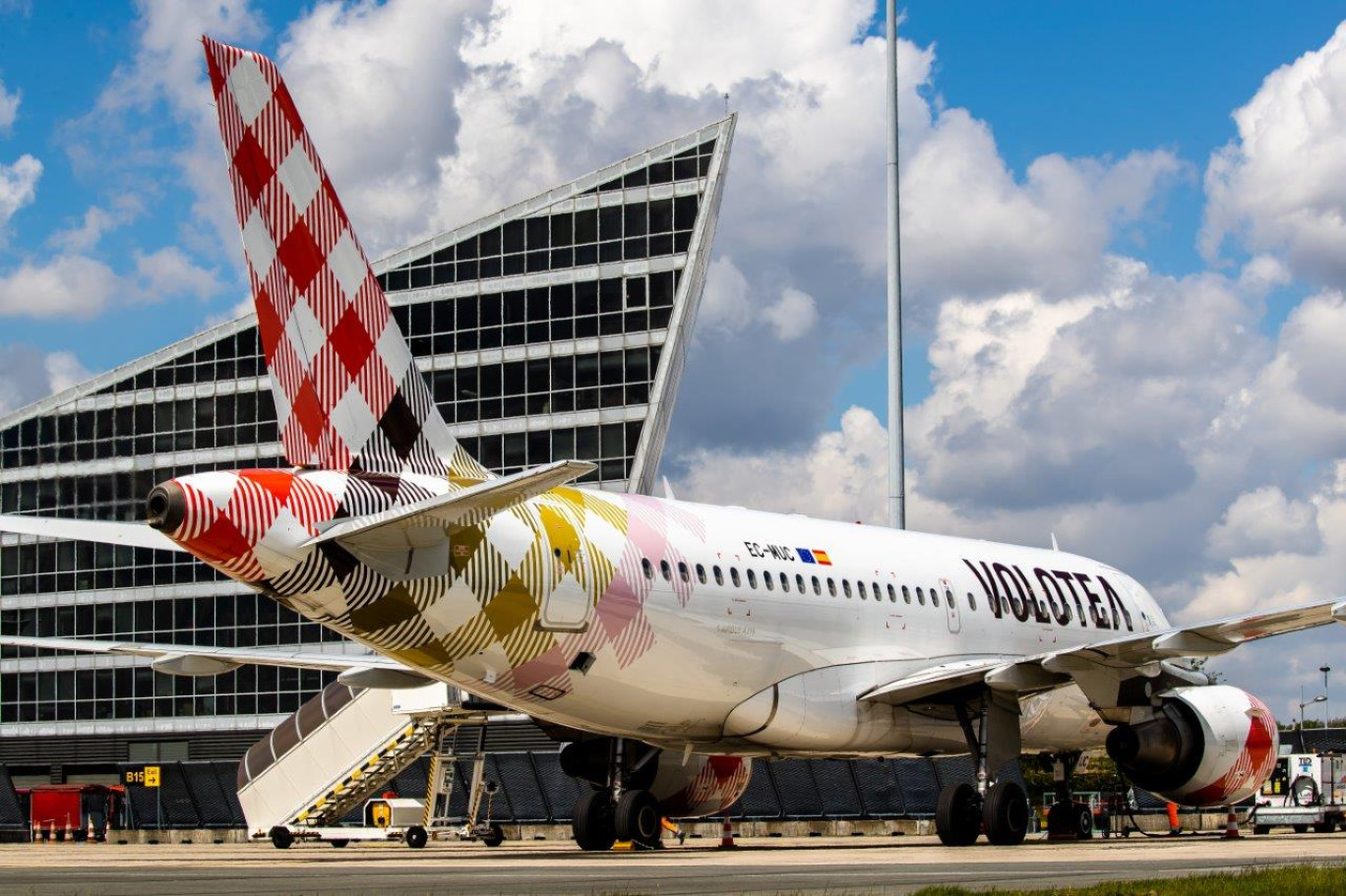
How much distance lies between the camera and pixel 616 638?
18984 mm

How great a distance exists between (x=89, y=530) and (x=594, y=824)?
7.74m

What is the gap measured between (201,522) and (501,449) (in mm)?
40045

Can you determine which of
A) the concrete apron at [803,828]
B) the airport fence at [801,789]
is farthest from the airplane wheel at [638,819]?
the airport fence at [801,789]

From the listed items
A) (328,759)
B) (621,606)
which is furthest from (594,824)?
(328,759)

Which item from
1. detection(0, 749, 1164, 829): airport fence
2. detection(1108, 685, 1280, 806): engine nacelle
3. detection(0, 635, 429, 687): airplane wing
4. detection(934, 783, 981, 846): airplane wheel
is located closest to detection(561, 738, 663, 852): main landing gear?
detection(0, 635, 429, 687): airplane wing

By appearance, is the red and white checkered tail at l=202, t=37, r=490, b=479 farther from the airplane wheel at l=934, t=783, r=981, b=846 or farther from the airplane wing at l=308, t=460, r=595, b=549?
the airplane wheel at l=934, t=783, r=981, b=846

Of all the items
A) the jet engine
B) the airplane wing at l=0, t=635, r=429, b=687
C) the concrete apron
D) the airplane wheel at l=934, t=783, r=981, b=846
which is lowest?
the concrete apron

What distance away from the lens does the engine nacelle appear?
74.0ft

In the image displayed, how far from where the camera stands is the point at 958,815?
69.3 ft

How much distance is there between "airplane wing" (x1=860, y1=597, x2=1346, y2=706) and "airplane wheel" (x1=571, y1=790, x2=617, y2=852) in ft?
11.4

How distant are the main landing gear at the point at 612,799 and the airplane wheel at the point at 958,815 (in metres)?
3.38

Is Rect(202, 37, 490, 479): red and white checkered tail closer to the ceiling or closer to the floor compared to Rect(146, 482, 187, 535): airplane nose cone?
closer to the ceiling

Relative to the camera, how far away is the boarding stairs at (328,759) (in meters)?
30.9

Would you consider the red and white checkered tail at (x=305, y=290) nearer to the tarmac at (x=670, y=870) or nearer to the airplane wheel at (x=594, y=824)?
the tarmac at (x=670, y=870)
